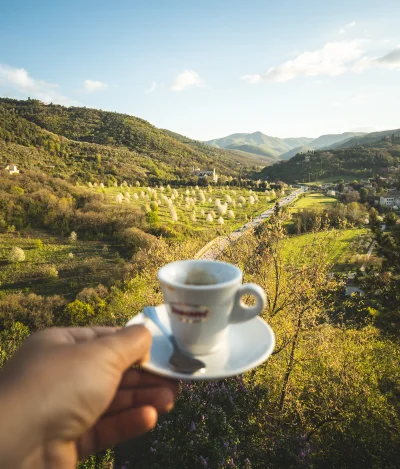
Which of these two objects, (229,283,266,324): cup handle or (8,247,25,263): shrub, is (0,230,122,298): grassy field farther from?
(229,283,266,324): cup handle

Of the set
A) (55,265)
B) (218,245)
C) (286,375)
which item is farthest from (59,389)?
(55,265)

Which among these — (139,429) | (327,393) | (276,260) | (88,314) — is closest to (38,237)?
(88,314)

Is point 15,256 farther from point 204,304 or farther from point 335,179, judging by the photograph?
point 335,179

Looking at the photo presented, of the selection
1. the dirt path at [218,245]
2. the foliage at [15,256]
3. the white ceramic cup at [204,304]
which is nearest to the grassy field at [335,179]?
the dirt path at [218,245]

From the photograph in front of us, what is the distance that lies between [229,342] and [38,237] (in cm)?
4342

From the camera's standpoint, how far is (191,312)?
1704mm

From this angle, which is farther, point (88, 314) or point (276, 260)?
point (88, 314)

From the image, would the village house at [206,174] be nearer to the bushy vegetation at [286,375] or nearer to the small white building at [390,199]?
the small white building at [390,199]

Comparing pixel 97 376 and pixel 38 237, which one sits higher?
pixel 97 376

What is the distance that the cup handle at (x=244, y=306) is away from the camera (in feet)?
5.83

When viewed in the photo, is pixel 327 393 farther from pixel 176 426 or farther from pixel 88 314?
pixel 88 314

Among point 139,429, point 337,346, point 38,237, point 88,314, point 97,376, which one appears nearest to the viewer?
point 97,376

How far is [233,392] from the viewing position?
847 cm

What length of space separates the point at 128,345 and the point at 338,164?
119086 mm
